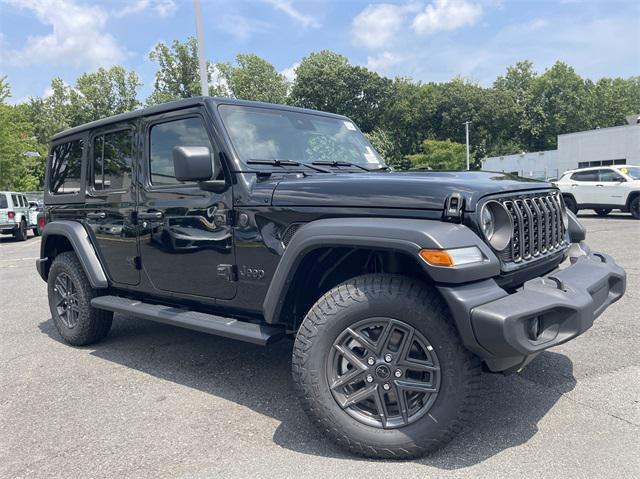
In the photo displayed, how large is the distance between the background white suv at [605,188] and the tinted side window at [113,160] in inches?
537

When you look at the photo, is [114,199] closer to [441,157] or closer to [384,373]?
[384,373]

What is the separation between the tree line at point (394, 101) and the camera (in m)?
52.2

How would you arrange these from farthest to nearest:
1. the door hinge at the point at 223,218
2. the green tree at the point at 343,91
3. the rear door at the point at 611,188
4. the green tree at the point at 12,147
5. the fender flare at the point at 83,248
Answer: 1. the green tree at the point at 343,91
2. the green tree at the point at 12,147
3. the rear door at the point at 611,188
4. the fender flare at the point at 83,248
5. the door hinge at the point at 223,218

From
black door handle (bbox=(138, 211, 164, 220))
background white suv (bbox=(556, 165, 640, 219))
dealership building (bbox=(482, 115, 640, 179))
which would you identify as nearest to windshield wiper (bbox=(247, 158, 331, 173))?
black door handle (bbox=(138, 211, 164, 220))

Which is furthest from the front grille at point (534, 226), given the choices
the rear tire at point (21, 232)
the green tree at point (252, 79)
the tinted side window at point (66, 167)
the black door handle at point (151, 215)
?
the green tree at point (252, 79)

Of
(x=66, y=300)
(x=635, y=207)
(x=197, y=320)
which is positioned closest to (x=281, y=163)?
(x=197, y=320)

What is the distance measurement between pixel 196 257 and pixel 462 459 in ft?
6.63

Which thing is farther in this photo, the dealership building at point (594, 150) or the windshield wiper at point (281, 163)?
the dealership building at point (594, 150)

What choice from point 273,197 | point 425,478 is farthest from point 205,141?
point 425,478

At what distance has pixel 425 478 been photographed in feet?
7.64

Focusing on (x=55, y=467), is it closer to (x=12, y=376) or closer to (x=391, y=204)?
(x=12, y=376)

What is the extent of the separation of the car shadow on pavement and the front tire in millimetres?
152

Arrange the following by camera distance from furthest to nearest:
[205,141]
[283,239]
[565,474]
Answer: [205,141] → [283,239] → [565,474]

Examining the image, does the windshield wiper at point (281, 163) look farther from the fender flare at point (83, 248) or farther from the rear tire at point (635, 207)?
the rear tire at point (635, 207)
